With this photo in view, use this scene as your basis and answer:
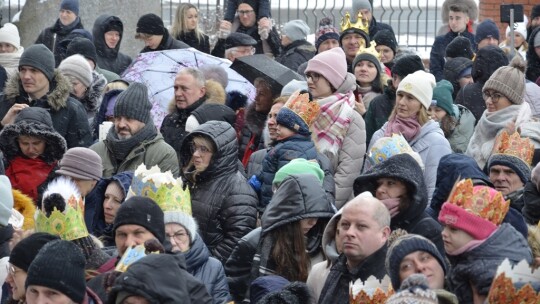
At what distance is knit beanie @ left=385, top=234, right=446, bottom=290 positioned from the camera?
7125 mm

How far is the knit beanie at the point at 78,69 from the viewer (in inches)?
501

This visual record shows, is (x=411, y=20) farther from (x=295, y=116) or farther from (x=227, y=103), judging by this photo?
(x=295, y=116)

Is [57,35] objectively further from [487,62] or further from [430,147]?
[430,147]

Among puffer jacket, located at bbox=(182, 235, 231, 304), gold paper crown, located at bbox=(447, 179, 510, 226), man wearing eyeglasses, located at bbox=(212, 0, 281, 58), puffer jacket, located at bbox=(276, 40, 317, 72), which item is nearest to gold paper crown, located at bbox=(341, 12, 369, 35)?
puffer jacket, located at bbox=(276, 40, 317, 72)

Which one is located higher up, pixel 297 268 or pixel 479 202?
pixel 479 202

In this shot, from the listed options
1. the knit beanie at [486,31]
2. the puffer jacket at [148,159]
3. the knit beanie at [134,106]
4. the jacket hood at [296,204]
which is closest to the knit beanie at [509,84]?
the puffer jacket at [148,159]

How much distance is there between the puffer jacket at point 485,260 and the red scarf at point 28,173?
13.2 feet

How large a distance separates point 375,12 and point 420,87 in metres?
9.27

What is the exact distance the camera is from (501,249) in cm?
723

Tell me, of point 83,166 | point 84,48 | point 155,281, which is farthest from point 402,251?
point 84,48

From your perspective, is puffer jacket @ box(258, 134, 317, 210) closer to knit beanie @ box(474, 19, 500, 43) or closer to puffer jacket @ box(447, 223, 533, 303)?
puffer jacket @ box(447, 223, 533, 303)

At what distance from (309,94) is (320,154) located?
0.73 metres

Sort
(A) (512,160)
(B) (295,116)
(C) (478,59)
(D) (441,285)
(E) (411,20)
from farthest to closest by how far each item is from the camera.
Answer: (E) (411,20) → (C) (478,59) → (B) (295,116) → (A) (512,160) → (D) (441,285)

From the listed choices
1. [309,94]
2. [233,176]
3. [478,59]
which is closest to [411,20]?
[478,59]
